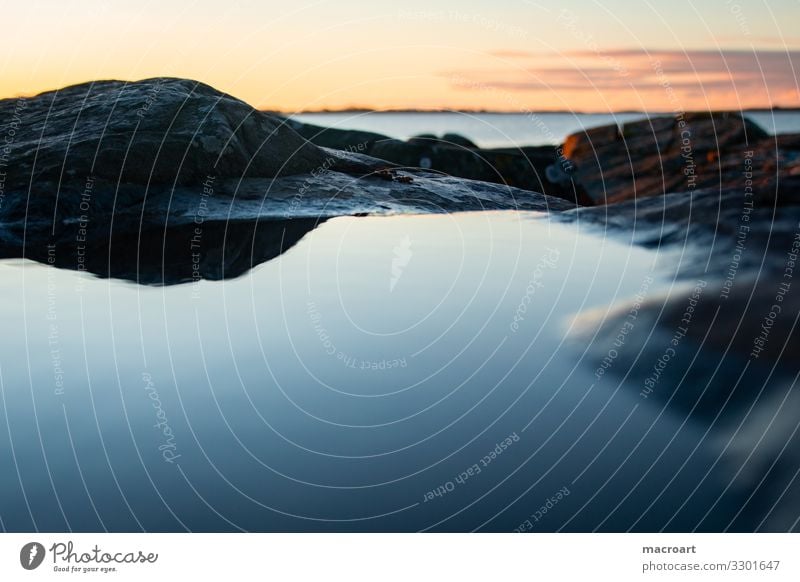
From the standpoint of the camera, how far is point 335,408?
875 centimetres

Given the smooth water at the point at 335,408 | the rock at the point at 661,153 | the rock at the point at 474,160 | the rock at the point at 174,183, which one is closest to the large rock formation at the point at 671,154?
the rock at the point at 661,153

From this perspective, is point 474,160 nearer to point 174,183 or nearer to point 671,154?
point 671,154

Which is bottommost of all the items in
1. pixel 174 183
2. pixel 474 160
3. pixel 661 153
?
pixel 174 183

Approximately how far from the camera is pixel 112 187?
18.5m

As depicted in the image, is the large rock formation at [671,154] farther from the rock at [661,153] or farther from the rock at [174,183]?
the rock at [174,183]

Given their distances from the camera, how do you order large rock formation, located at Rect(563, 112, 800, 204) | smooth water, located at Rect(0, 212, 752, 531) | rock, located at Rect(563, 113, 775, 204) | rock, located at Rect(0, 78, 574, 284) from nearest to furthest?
1. smooth water, located at Rect(0, 212, 752, 531)
2. rock, located at Rect(0, 78, 574, 284)
3. large rock formation, located at Rect(563, 112, 800, 204)
4. rock, located at Rect(563, 113, 775, 204)

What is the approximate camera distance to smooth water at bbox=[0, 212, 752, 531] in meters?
7.02

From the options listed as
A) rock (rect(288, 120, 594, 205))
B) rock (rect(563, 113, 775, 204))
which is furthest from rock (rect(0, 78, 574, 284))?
rock (rect(563, 113, 775, 204))

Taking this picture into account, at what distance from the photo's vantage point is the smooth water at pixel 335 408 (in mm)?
7016

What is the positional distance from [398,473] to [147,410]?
9.58ft

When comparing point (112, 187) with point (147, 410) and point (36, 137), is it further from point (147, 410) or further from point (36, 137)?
point (147, 410)

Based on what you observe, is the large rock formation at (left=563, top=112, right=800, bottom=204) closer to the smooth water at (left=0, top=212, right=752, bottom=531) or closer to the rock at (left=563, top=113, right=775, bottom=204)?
the rock at (left=563, top=113, right=775, bottom=204)

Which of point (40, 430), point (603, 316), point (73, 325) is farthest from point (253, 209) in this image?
point (40, 430)

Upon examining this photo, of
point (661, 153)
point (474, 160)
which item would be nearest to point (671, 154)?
point (661, 153)
